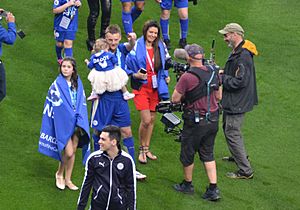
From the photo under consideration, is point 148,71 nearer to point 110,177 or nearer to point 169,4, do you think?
point 110,177

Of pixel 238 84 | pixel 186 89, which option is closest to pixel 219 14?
pixel 238 84

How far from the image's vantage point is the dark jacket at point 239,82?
9.02 meters

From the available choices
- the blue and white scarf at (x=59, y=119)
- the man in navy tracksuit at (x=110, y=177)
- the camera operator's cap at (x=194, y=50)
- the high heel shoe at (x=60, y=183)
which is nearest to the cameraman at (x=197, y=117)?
the camera operator's cap at (x=194, y=50)

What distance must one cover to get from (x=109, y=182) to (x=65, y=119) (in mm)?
1797

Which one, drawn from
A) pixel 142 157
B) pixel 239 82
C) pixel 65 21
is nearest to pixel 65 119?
pixel 142 157

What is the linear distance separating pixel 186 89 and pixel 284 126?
316 cm

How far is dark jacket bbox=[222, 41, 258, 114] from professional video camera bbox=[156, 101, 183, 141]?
0.67 m

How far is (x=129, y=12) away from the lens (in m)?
12.2

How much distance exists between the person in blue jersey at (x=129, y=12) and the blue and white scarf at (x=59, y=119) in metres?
4.07

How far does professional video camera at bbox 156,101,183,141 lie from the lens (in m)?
8.55

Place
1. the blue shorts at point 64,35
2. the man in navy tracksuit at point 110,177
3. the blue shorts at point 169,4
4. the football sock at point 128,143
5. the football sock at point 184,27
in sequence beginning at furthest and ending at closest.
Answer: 1. the football sock at point 184,27
2. the blue shorts at point 169,4
3. the blue shorts at point 64,35
4. the football sock at point 128,143
5. the man in navy tracksuit at point 110,177

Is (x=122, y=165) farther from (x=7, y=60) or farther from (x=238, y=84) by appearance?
(x=7, y=60)

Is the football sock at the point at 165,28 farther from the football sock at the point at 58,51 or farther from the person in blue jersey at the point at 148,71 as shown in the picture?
the person in blue jersey at the point at 148,71

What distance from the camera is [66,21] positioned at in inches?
439
